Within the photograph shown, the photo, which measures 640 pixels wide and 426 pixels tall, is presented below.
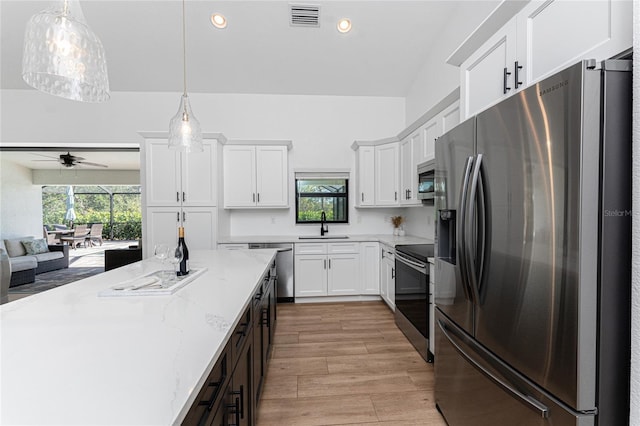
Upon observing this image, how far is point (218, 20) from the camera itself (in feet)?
10.7

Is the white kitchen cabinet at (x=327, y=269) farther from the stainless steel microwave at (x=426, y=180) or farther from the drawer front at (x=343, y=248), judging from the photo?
the stainless steel microwave at (x=426, y=180)

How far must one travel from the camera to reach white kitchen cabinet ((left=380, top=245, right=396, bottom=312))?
132 inches

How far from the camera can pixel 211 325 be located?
38.9 inches

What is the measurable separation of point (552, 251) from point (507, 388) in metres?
0.62

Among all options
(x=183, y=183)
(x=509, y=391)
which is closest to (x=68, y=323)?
(x=509, y=391)

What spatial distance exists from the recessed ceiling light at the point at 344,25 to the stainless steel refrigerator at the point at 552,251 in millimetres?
2683

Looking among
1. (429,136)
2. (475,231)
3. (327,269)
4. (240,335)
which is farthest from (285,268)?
(475,231)

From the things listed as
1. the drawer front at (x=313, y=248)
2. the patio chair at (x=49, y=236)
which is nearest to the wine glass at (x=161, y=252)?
the drawer front at (x=313, y=248)

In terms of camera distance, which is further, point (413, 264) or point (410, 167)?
point (410, 167)

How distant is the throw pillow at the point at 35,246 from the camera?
18.3ft

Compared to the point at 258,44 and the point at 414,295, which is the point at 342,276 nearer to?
the point at 414,295

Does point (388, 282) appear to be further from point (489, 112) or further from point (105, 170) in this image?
point (105, 170)

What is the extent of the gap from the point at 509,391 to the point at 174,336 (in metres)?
1.31

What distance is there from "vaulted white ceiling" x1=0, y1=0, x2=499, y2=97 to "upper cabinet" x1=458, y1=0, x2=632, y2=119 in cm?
147
